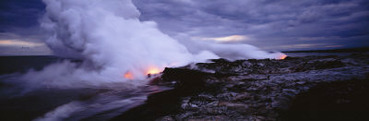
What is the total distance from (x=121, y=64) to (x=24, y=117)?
312 inches

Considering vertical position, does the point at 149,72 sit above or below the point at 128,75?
above

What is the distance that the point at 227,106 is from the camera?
346 centimetres

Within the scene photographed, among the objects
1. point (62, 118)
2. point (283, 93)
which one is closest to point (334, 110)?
point (283, 93)

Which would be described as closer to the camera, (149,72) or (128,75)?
(128,75)

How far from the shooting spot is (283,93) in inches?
151

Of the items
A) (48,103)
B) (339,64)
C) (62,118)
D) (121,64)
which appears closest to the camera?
(62,118)

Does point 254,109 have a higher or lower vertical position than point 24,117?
higher

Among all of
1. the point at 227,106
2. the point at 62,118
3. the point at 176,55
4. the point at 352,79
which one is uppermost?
the point at 176,55

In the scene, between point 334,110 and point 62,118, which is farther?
point 62,118

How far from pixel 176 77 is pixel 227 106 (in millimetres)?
5104

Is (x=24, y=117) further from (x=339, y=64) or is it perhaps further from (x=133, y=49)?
(x=339, y=64)

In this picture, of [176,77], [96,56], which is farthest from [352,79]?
[96,56]

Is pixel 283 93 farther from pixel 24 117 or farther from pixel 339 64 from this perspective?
pixel 24 117

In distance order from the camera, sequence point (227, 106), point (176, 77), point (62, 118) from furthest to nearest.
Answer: point (176, 77), point (62, 118), point (227, 106)
